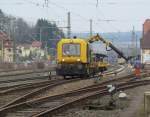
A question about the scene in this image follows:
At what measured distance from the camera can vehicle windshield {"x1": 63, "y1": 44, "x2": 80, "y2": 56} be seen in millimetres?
36750

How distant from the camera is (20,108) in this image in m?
15.7

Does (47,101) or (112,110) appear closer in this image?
(112,110)

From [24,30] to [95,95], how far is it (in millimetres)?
110875

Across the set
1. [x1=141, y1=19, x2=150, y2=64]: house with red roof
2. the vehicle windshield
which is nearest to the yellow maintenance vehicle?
the vehicle windshield

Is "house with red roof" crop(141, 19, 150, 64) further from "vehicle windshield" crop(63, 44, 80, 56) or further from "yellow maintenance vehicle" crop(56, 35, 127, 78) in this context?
"vehicle windshield" crop(63, 44, 80, 56)

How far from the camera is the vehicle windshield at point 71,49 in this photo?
36750 mm

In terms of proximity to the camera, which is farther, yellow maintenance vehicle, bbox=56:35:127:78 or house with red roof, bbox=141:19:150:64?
house with red roof, bbox=141:19:150:64

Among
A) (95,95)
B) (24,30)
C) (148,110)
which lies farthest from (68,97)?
(24,30)

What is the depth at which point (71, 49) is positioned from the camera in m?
37.0

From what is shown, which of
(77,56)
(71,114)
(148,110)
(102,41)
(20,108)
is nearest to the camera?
(148,110)

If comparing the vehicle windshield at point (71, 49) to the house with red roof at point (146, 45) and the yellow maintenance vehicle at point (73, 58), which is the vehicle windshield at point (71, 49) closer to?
the yellow maintenance vehicle at point (73, 58)

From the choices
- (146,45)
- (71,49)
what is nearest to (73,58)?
(71,49)

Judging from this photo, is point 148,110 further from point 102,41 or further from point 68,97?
point 102,41

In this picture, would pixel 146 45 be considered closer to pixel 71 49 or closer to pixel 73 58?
pixel 71 49
